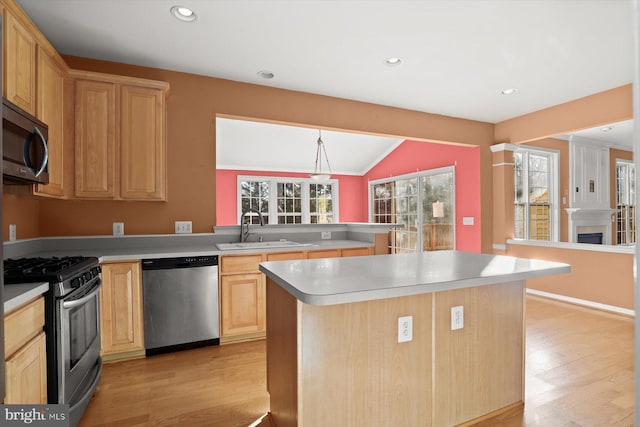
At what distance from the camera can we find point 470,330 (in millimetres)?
1779

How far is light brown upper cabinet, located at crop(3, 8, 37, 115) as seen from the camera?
189 centimetres

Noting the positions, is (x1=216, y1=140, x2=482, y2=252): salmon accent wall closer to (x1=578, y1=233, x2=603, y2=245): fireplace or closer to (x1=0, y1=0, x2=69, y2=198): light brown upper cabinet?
(x1=578, y1=233, x2=603, y2=245): fireplace

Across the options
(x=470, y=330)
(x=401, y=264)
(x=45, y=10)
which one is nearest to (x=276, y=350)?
(x=401, y=264)

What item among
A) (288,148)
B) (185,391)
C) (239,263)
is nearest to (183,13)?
(239,263)

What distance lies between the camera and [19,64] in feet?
6.64

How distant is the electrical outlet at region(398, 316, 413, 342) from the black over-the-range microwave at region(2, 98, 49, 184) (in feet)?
7.11

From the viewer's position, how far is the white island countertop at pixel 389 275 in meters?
1.33

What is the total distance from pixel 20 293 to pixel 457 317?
6.90 feet

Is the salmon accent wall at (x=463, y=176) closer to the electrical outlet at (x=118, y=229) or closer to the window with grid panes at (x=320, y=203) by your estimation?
the window with grid panes at (x=320, y=203)

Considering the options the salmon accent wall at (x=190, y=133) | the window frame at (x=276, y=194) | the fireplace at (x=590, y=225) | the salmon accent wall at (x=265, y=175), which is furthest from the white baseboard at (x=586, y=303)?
the window frame at (x=276, y=194)

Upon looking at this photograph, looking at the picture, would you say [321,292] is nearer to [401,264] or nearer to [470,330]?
[401,264]

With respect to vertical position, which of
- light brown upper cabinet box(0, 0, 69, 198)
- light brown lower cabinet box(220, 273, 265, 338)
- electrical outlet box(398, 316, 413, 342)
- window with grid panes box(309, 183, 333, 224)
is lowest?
light brown lower cabinet box(220, 273, 265, 338)

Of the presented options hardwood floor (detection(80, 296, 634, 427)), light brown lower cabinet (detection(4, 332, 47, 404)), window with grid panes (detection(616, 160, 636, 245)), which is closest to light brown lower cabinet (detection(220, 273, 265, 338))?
hardwood floor (detection(80, 296, 634, 427))

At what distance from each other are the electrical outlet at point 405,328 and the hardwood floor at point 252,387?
0.83 metres
